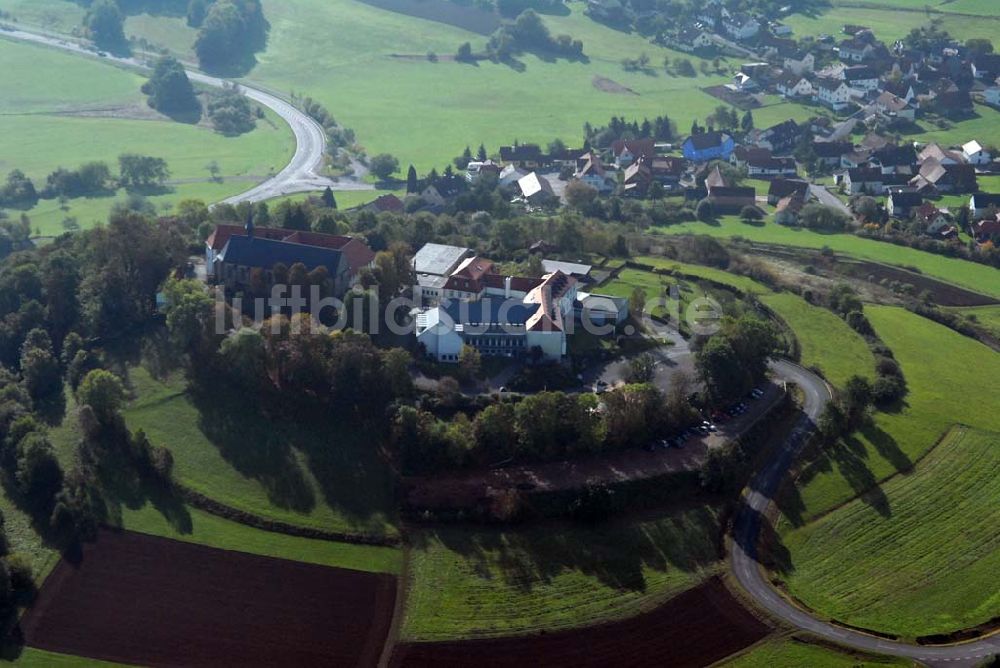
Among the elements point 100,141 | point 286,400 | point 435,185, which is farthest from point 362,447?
point 100,141

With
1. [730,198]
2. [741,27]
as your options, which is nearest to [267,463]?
[730,198]

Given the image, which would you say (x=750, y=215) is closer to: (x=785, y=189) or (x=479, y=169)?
(x=785, y=189)

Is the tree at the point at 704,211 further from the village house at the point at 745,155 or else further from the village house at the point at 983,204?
the village house at the point at 983,204

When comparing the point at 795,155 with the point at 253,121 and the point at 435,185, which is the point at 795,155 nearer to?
the point at 435,185

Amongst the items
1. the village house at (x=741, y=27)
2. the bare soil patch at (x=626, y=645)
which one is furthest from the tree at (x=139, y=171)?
the village house at (x=741, y=27)

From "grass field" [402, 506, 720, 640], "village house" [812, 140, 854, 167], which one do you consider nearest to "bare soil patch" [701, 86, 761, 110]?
"village house" [812, 140, 854, 167]

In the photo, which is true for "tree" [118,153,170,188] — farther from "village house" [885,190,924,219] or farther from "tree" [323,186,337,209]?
"village house" [885,190,924,219]

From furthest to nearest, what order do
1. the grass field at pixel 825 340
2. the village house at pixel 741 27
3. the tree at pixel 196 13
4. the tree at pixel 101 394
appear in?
the village house at pixel 741 27 → the tree at pixel 196 13 → the grass field at pixel 825 340 → the tree at pixel 101 394
